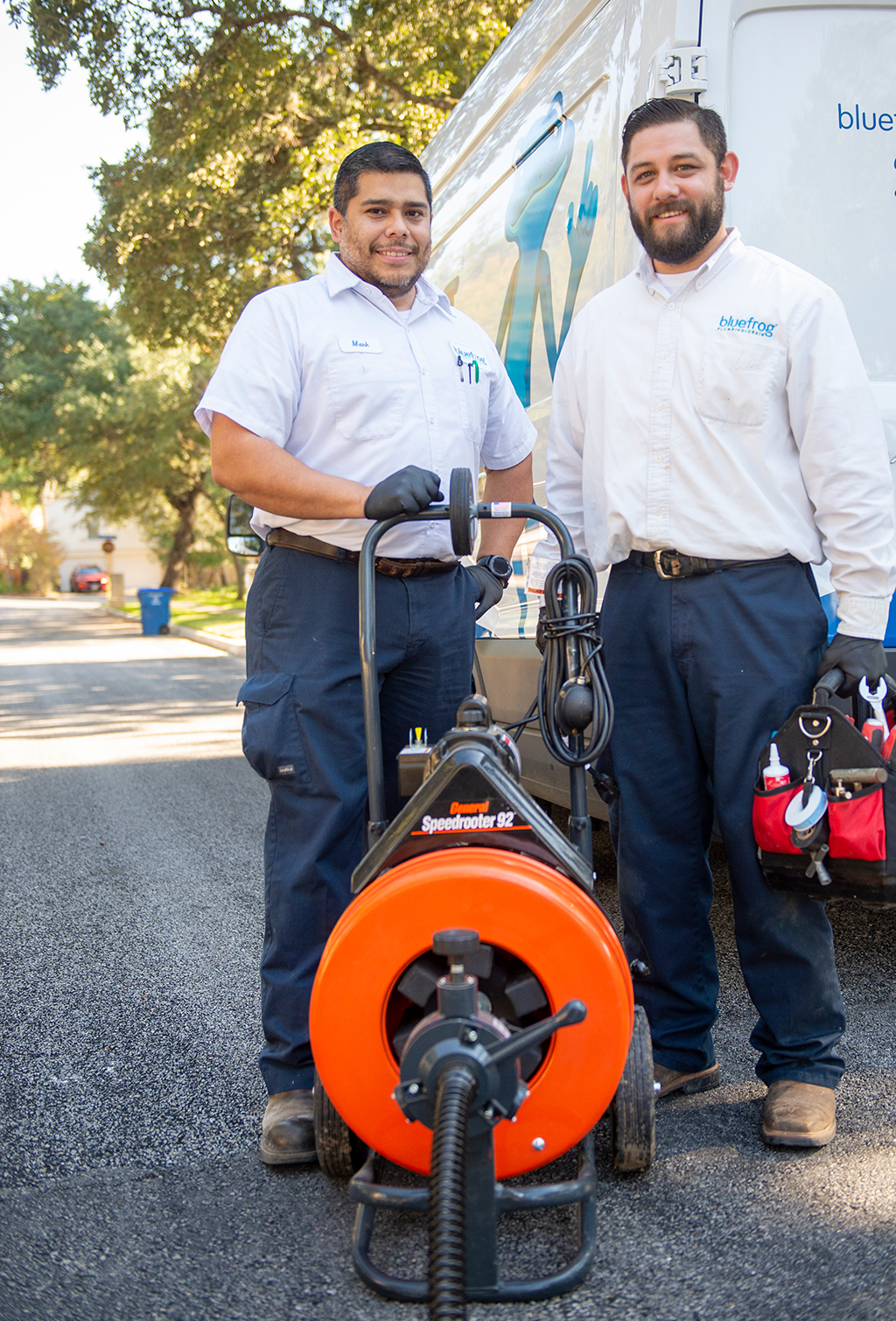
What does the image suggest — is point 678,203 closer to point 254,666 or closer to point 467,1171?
point 254,666

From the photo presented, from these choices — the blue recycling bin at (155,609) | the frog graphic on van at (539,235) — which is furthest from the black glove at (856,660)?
the blue recycling bin at (155,609)

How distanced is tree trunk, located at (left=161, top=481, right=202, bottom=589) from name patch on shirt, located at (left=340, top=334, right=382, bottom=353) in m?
31.4

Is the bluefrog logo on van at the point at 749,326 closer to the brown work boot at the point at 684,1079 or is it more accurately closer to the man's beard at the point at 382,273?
the man's beard at the point at 382,273

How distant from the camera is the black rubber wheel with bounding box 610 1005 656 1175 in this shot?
7.48ft

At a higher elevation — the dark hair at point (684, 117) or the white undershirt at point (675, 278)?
the dark hair at point (684, 117)

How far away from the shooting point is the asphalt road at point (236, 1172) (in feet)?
6.56

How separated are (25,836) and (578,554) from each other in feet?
14.2

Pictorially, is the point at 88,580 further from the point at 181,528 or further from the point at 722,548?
the point at 722,548

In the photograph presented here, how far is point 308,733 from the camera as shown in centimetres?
259

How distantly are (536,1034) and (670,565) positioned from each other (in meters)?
1.23

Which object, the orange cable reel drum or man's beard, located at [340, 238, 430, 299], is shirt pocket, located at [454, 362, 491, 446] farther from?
the orange cable reel drum

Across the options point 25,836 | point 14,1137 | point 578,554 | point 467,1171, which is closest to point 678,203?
point 578,554

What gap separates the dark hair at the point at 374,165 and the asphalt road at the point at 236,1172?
2226mm

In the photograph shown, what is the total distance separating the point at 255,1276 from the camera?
207 centimetres
